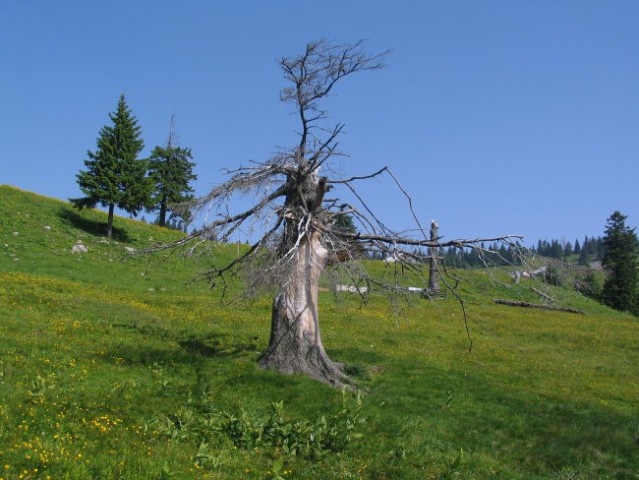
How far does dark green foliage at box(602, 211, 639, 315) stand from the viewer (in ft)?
200

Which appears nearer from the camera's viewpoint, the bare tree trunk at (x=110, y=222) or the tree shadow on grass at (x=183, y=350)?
the tree shadow on grass at (x=183, y=350)

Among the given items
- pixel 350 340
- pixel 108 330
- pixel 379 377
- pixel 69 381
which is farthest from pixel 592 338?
pixel 69 381

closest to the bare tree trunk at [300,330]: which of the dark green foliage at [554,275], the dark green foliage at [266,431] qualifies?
the dark green foliage at [266,431]

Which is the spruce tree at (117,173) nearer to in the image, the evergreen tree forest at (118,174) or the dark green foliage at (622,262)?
the evergreen tree forest at (118,174)

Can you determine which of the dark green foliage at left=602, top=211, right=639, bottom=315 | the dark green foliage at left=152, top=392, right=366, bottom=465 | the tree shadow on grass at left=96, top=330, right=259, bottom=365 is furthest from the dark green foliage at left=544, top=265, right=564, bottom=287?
the dark green foliage at left=602, top=211, right=639, bottom=315

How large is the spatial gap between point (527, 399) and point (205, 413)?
29.2 ft

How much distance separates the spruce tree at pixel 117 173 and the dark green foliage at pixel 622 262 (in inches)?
2011

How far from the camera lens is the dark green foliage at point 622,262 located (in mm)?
60906

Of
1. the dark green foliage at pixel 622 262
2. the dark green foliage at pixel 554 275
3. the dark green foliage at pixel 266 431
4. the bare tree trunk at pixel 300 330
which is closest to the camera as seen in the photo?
the dark green foliage at pixel 266 431

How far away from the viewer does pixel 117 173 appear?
46031mm

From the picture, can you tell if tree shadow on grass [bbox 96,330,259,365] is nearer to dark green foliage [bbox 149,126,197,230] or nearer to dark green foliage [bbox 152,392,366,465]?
dark green foliage [bbox 152,392,366,465]

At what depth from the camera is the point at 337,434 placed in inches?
379

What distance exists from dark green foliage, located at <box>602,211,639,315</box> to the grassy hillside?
40825mm

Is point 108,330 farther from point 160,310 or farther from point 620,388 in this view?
point 620,388
